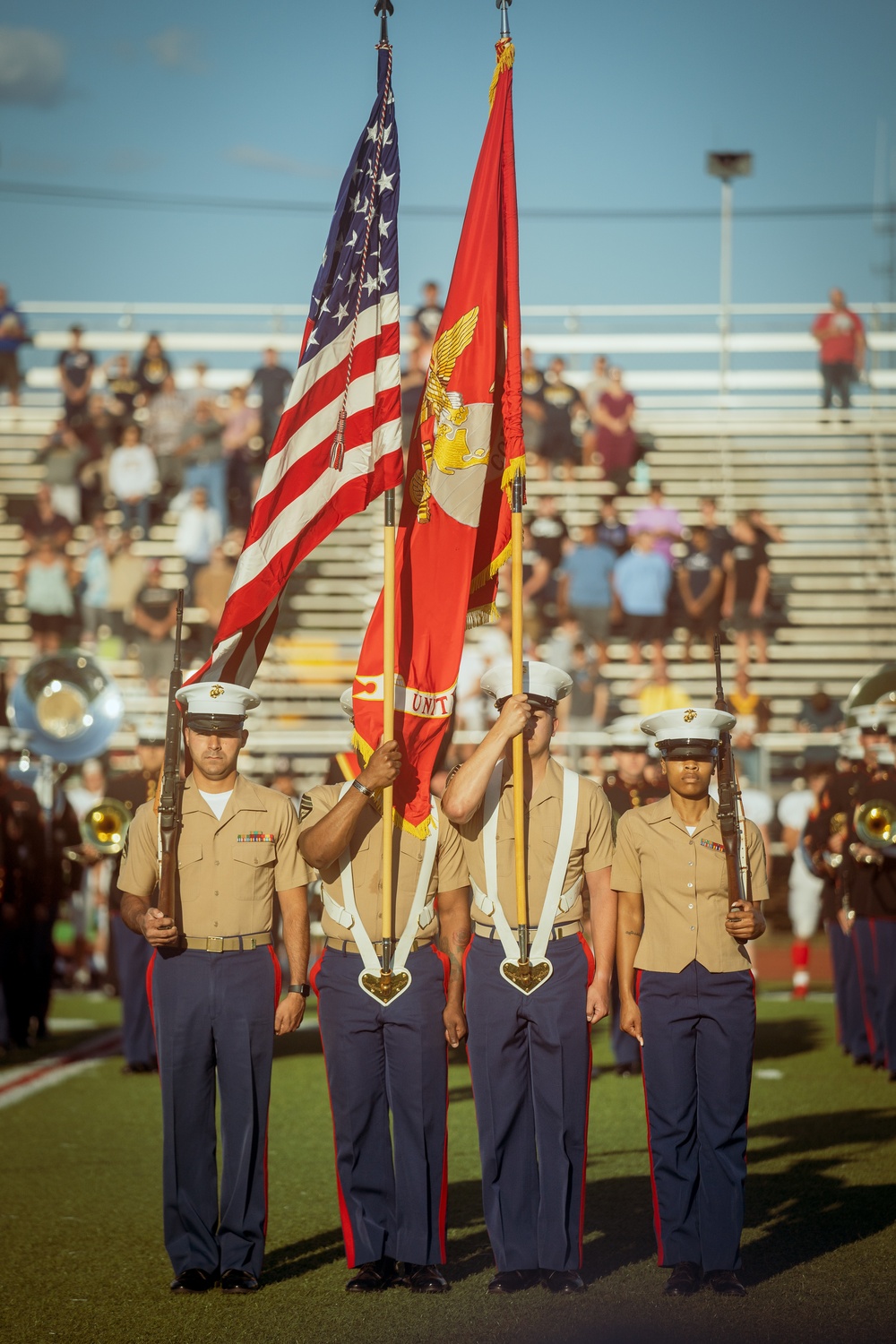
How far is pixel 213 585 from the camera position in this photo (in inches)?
761

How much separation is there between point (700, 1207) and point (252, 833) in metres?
2.13

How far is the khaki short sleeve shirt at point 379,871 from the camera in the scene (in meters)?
6.18

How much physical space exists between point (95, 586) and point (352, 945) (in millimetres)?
14838

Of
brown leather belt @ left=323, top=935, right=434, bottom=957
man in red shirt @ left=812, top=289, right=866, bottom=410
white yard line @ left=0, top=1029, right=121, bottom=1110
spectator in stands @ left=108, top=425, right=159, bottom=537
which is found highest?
man in red shirt @ left=812, top=289, right=866, bottom=410

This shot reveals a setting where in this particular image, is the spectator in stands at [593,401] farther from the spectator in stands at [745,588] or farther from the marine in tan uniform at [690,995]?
the marine in tan uniform at [690,995]

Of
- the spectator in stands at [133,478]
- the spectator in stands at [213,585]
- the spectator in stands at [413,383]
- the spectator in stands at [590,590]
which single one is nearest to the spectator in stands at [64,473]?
the spectator in stands at [133,478]

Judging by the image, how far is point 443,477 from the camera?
677 cm

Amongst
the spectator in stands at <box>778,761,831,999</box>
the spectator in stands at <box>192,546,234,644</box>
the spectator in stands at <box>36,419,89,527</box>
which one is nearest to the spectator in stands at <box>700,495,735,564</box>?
the spectator in stands at <box>778,761,831,999</box>

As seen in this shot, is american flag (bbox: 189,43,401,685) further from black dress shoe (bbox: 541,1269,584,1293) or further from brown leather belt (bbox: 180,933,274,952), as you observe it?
black dress shoe (bbox: 541,1269,584,1293)

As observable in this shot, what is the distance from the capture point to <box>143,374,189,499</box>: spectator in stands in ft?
75.0

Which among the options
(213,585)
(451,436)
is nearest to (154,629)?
(213,585)

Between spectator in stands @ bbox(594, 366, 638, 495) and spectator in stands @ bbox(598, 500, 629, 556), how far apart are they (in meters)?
2.69

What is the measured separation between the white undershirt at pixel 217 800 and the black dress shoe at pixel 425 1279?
1.78m

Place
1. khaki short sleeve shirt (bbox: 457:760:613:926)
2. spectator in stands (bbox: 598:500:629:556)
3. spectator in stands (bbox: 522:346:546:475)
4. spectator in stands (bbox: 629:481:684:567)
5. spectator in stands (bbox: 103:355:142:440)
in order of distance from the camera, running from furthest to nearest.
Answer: spectator in stands (bbox: 103:355:142:440) < spectator in stands (bbox: 522:346:546:475) < spectator in stands (bbox: 629:481:684:567) < spectator in stands (bbox: 598:500:629:556) < khaki short sleeve shirt (bbox: 457:760:613:926)
